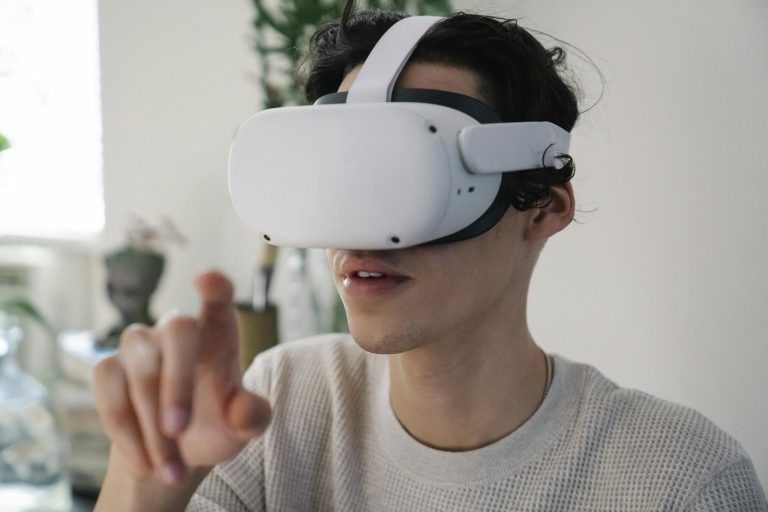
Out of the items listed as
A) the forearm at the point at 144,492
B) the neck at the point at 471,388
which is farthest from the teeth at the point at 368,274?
the forearm at the point at 144,492

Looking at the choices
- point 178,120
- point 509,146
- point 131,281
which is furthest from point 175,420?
point 178,120

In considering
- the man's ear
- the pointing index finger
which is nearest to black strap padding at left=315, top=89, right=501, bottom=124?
the man's ear

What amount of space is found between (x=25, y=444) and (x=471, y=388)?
0.78m

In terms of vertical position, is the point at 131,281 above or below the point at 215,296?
below

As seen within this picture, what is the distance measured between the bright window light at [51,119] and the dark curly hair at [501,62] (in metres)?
1.43

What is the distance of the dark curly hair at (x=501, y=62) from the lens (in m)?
0.83

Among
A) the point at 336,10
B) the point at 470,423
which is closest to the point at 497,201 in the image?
the point at 470,423

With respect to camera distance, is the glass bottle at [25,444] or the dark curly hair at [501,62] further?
the glass bottle at [25,444]

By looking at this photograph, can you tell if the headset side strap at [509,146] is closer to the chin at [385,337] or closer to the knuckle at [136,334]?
the chin at [385,337]

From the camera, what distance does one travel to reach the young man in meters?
0.78

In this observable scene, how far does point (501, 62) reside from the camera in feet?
2.81

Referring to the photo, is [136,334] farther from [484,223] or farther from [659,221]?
[659,221]

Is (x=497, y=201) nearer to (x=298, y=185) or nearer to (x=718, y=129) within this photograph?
(x=298, y=185)

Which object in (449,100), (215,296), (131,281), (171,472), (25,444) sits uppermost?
(449,100)
